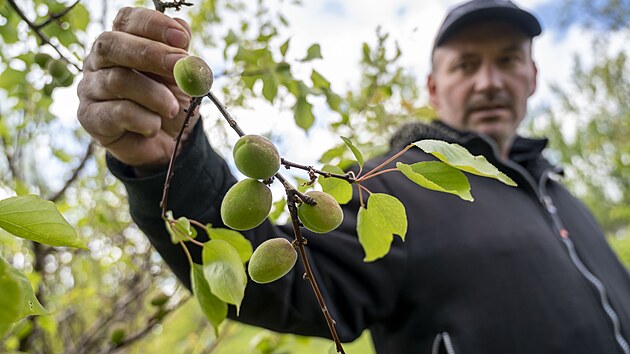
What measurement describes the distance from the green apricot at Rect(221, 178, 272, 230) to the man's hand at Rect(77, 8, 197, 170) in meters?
0.23

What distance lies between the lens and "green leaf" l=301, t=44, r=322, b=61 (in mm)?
1006

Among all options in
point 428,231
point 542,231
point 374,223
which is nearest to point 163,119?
point 374,223

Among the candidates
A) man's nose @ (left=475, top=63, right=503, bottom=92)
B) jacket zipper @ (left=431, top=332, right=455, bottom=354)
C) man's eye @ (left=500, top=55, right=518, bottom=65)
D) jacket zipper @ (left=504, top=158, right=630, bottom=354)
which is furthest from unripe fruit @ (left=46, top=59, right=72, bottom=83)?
man's eye @ (left=500, top=55, right=518, bottom=65)

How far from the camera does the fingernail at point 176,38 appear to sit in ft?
2.02

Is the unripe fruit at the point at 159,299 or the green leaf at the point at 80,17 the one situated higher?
the green leaf at the point at 80,17

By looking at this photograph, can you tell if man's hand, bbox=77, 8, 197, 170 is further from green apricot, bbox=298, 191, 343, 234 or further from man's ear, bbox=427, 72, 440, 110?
man's ear, bbox=427, 72, 440, 110

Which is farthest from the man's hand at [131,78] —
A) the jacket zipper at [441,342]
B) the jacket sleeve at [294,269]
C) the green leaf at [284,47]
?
the jacket zipper at [441,342]

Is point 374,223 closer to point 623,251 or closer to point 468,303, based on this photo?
point 468,303

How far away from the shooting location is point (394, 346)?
1.25 metres

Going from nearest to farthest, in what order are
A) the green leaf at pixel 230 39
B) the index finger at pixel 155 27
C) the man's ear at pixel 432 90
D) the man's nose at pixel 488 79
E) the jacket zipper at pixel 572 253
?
1. the index finger at pixel 155 27
2. the green leaf at pixel 230 39
3. the jacket zipper at pixel 572 253
4. the man's nose at pixel 488 79
5. the man's ear at pixel 432 90

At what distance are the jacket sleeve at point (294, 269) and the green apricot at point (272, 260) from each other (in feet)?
1.12

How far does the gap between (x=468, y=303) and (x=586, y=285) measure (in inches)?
12.5

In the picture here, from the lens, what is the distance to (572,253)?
4.41ft

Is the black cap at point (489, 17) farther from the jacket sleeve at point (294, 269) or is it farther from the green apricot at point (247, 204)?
the green apricot at point (247, 204)
